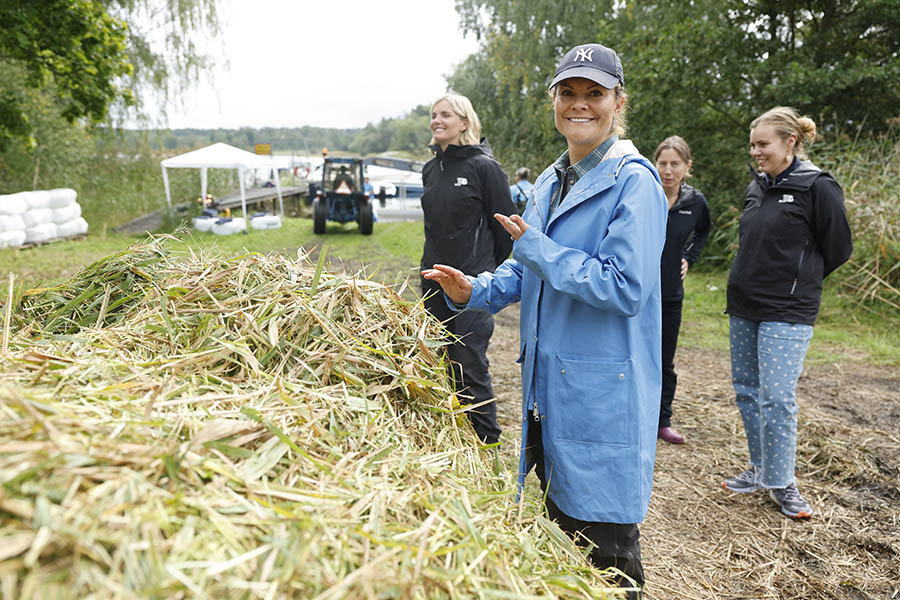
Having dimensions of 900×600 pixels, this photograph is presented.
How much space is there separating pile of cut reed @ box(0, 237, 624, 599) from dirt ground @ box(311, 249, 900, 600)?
0.74 meters

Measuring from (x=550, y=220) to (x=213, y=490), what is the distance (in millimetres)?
1294

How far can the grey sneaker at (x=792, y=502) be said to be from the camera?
10.1 ft

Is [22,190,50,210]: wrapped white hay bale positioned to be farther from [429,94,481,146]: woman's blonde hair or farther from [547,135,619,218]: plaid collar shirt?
[547,135,619,218]: plaid collar shirt

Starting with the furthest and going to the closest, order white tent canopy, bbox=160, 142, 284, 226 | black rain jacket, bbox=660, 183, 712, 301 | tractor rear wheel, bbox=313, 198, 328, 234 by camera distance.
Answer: white tent canopy, bbox=160, 142, 284, 226 → tractor rear wheel, bbox=313, 198, 328, 234 → black rain jacket, bbox=660, 183, 712, 301

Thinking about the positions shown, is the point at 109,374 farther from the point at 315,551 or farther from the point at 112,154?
the point at 112,154

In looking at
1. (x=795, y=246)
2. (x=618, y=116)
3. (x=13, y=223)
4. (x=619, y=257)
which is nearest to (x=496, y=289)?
(x=619, y=257)

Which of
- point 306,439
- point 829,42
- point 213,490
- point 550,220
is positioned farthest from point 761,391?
point 829,42

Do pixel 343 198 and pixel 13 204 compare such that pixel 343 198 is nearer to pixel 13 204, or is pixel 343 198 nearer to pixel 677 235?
pixel 13 204

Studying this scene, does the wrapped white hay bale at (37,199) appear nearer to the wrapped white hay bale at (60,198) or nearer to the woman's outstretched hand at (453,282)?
the wrapped white hay bale at (60,198)

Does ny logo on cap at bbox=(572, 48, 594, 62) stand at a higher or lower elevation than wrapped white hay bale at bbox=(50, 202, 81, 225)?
higher

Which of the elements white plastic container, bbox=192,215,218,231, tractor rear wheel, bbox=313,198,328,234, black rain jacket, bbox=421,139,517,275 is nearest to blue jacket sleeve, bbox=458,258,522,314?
black rain jacket, bbox=421,139,517,275

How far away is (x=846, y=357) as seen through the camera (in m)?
5.92

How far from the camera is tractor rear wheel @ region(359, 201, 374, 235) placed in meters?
15.6

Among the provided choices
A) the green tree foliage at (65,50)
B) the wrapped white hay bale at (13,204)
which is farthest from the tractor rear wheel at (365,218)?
the wrapped white hay bale at (13,204)
